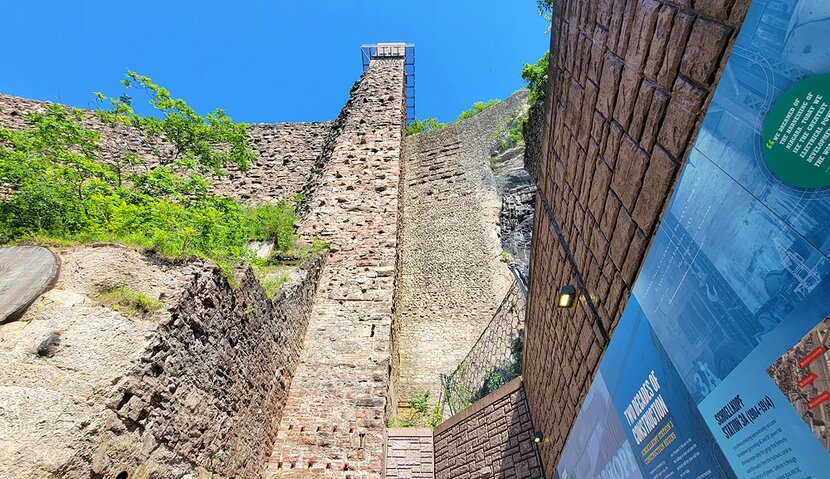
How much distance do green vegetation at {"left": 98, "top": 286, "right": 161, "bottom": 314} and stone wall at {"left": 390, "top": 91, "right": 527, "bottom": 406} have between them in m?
4.18

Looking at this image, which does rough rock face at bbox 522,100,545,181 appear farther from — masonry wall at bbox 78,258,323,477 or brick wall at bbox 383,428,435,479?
masonry wall at bbox 78,258,323,477

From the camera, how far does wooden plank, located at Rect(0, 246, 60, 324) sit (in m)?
2.85

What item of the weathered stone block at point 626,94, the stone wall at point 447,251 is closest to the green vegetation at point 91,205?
the stone wall at point 447,251

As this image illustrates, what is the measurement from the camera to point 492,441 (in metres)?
4.85

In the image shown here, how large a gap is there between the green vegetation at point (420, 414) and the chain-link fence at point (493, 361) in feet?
0.60

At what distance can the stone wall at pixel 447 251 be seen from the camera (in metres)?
7.55

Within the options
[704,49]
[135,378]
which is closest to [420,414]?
[135,378]

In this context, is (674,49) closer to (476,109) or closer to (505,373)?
(505,373)

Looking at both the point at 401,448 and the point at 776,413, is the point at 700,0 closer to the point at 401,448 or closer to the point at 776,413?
the point at 776,413

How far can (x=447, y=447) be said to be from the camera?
539 cm

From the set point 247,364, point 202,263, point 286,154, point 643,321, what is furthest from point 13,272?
point 286,154

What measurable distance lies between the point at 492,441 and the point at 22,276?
4389 mm

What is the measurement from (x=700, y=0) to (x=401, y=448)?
525cm

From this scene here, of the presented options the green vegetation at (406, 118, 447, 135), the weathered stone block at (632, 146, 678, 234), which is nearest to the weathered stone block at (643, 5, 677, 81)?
the weathered stone block at (632, 146, 678, 234)
